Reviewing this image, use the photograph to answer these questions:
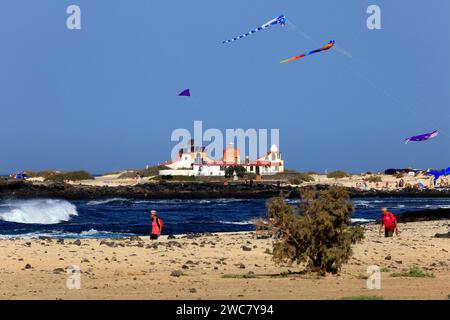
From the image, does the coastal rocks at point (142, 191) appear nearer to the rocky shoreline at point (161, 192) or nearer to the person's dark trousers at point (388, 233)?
the rocky shoreline at point (161, 192)

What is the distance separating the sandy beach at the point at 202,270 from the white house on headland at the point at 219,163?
3995 inches

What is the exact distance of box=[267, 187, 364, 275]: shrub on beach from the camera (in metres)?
16.5

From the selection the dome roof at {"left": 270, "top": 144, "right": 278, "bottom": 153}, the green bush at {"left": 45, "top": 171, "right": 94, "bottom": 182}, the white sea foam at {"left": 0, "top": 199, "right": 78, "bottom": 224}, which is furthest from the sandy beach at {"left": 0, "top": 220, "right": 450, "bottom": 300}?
the green bush at {"left": 45, "top": 171, "right": 94, "bottom": 182}

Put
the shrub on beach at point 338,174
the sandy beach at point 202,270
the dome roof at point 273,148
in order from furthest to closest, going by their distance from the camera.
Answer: the shrub on beach at point 338,174 → the dome roof at point 273,148 → the sandy beach at point 202,270

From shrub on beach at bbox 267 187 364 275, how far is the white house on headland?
109 m

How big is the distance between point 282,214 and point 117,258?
5005 mm

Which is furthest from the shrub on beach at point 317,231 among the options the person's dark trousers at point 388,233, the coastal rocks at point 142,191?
the coastal rocks at point 142,191

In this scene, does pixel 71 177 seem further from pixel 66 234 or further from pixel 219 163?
pixel 66 234

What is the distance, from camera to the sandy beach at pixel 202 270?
14250 millimetres

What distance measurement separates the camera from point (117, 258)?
2012cm

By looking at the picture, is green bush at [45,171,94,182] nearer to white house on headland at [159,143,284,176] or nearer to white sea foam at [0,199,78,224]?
white house on headland at [159,143,284,176]
